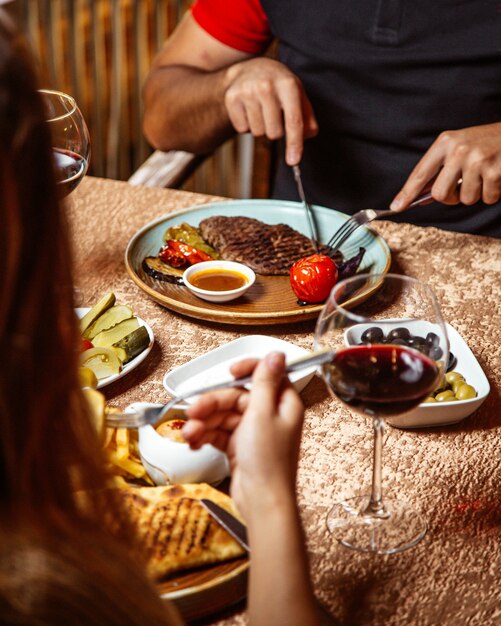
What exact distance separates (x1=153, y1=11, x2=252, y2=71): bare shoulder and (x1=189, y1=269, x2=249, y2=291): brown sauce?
99 cm

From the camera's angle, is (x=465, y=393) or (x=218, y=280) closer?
(x=465, y=393)

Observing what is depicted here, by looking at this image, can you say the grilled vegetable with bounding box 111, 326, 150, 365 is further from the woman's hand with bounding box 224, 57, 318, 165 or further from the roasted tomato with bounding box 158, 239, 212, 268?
the woman's hand with bounding box 224, 57, 318, 165

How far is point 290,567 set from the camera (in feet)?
2.61

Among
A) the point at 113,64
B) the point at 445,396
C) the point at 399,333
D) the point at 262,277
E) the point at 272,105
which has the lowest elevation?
the point at 113,64

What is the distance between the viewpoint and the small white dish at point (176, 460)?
1001mm

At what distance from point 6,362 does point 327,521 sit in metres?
0.54

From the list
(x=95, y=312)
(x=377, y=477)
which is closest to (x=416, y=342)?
(x=377, y=477)

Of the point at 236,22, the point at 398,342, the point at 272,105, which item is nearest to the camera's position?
the point at 398,342

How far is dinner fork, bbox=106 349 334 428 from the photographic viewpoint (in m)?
0.92

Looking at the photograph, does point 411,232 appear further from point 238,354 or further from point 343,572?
point 343,572

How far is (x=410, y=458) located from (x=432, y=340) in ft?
Result: 0.81

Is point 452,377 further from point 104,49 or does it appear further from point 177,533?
point 104,49

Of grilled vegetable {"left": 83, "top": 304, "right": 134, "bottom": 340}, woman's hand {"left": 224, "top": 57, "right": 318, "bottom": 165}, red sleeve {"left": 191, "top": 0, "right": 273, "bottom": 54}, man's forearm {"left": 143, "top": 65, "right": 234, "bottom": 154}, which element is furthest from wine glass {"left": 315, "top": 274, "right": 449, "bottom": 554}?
red sleeve {"left": 191, "top": 0, "right": 273, "bottom": 54}

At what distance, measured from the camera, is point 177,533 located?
902 millimetres
